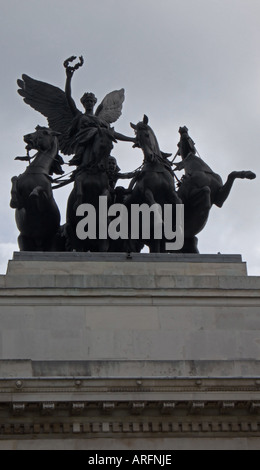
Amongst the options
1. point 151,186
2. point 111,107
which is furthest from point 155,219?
point 111,107

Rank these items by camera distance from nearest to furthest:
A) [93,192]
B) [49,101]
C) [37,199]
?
[37,199] < [93,192] < [49,101]

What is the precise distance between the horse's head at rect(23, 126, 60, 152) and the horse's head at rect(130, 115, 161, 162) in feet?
5.79

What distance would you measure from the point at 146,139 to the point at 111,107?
4455mm

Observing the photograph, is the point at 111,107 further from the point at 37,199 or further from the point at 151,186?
the point at 37,199

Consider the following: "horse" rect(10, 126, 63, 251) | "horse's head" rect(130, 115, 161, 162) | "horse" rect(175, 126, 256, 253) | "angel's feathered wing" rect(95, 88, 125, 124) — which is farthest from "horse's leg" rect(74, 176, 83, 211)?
"angel's feathered wing" rect(95, 88, 125, 124)

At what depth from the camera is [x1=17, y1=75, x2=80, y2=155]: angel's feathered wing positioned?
28.9 metres

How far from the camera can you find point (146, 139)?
25.6 meters

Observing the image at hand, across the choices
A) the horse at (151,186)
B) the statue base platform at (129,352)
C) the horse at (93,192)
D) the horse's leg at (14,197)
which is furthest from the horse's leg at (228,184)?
the horse's leg at (14,197)

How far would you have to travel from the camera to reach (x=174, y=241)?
25.6 meters

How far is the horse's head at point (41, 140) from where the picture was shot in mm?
25812

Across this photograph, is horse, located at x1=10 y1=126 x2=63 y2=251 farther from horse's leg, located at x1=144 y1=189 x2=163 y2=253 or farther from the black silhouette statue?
horse's leg, located at x1=144 y1=189 x2=163 y2=253

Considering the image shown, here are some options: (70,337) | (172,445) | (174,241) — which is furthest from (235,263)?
(172,445)

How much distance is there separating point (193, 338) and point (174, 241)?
337 centimetres

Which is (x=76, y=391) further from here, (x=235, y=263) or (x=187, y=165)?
(x=187, y=165)
